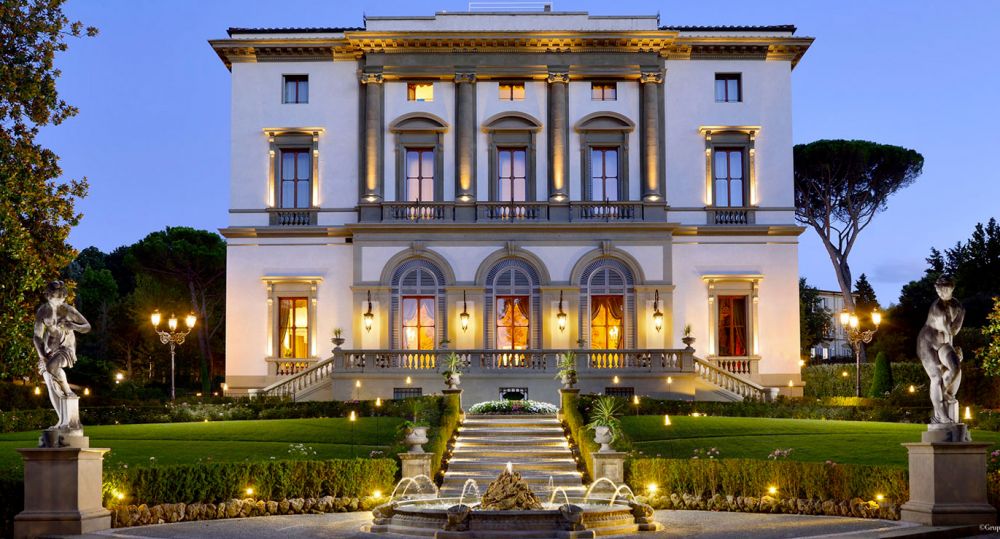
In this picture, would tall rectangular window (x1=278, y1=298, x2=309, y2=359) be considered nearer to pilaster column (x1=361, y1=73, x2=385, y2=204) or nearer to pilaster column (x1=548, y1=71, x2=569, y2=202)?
pilaster column (x1=361, y1=73, x2=385, y2=204)

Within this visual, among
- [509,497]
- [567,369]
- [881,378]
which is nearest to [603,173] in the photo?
[567,369]

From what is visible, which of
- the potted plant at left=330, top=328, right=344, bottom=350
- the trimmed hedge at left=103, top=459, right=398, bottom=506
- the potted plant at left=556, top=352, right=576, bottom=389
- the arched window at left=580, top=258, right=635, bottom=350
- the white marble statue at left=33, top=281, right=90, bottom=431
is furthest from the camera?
the arched window at left=580, top=258, right=635, bottom=350

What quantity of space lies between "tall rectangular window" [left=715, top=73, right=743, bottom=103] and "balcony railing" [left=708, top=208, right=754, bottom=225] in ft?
13.6

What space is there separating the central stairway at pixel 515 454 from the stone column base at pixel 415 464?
24.4 inches

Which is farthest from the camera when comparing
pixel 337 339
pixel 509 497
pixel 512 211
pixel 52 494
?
pixel 512 211

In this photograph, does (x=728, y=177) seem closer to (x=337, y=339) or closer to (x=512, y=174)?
(x=512, y=174)

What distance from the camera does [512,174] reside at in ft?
143

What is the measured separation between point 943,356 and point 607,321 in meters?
24.1

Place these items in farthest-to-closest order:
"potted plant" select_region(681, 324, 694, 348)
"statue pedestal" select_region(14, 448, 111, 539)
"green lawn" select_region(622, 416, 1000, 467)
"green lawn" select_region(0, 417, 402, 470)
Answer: "potted plant" select_region(681, 324, 694, 348) → "green lawn" select_region(622, 416, 1000, 467) → "green lawn" select_region(0, 417, 402, 470) → "statue pedestal" select_region(14, 448, 111, 539)

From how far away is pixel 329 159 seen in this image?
4372 cm

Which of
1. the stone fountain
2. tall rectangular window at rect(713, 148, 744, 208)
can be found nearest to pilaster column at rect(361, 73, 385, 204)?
tall rectangular window at rect(713, 148, 744, 208)

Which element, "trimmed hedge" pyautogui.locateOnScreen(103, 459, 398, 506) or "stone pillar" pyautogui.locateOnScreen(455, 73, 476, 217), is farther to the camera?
"stone pillar" pyautogui.locateOnScreen(455, 73, 476, 217)

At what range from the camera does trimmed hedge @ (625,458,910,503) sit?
66.4 feet

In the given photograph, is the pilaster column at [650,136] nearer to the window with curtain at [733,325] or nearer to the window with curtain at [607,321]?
the window with curtain at [607,321]
